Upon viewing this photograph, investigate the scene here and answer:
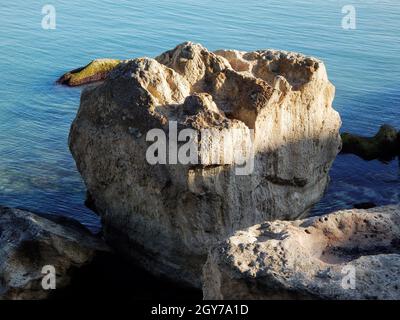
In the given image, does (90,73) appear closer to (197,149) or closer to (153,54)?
(153,54)

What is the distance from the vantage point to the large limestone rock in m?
16.1

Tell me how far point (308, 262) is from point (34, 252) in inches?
346

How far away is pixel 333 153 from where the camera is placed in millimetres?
21359

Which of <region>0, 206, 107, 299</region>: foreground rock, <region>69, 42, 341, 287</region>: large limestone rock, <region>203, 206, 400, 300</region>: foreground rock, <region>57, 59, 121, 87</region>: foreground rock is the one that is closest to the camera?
<region>203, 206, 400, 300</region>: foreground rock

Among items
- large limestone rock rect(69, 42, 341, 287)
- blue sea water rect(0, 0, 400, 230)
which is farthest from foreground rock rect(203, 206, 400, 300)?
blue sea water rect(0, 0, 400, 230)

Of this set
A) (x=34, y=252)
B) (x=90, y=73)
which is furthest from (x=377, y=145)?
(x=90, y=73)

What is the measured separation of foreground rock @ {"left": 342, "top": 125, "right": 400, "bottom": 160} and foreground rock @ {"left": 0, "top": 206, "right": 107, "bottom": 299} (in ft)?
50.1

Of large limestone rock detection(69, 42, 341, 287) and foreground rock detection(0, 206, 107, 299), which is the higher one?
large limestone rock detection(69, 42, 341, 287)

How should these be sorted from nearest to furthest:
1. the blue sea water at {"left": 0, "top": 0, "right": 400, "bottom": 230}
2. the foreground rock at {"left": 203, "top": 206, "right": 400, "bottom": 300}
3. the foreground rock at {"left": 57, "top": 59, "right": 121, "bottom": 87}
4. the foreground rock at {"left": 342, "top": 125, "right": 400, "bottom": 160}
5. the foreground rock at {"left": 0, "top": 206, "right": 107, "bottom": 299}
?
the foreground rock at {"left": 203, "top": 206, "right": 400, "bottom": 300}
the foreground rock at {"left": 0, "top": 206, "right": 107, "bottom": 299}
the blue sea water at {"left": 0, "top": 0, "right": 400, "bottom": 230}
the foreground rock at {"left": 342, "top": 125, "right": 400, "bottom": 160}
the foreground rock at {"left": 57, "top": 59, "right": 121, "bottom": 87}

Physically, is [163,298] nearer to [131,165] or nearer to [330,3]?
[131,165]

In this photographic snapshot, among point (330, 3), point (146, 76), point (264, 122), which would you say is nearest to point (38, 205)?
point (146, 76)

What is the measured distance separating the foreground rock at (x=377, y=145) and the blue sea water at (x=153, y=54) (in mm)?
488

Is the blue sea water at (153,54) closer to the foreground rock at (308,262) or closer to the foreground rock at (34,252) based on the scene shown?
the foreground rock at (34,252)

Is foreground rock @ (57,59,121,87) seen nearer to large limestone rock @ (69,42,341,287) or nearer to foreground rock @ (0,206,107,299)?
large limestone rock @ (69,42,341,287)
